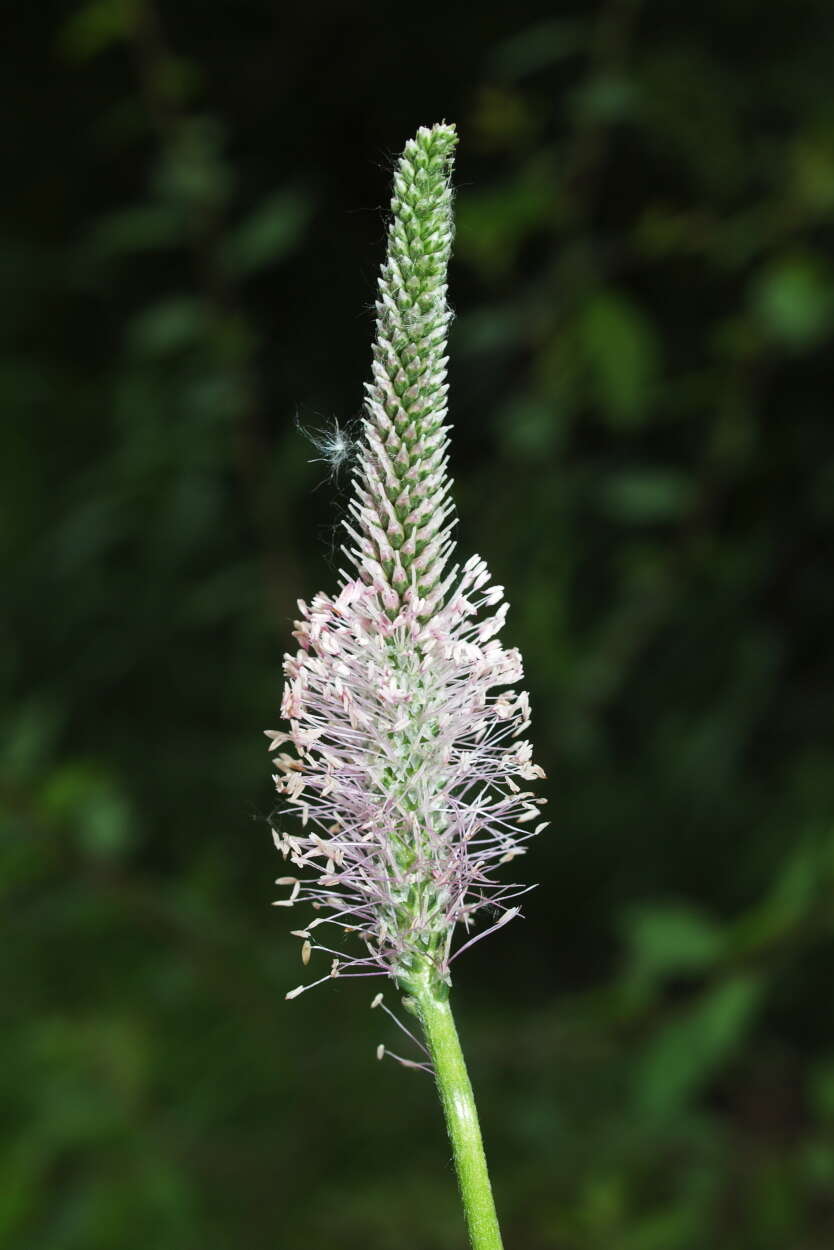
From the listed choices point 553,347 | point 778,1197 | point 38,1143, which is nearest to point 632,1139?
point 778,1197

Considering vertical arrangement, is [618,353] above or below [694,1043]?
above

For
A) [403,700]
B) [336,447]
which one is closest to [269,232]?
[336,447]

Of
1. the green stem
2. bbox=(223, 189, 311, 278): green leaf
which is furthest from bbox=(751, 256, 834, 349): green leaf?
the green stem

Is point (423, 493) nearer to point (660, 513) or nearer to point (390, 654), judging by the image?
point (390, 654)

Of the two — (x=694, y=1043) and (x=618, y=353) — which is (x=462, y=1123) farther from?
(x=618, y=353)

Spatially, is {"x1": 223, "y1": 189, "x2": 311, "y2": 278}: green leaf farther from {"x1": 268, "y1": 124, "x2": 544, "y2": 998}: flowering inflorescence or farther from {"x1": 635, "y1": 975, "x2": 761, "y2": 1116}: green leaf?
{"x1": 268, "y1": 124, "x2": 544, "y2": 998}: flowering inflorescence

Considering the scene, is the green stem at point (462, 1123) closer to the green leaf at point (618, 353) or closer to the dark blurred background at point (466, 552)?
the dark blurred background at point (466, 552)

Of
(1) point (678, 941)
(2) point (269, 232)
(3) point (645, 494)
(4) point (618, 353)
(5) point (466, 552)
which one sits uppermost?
(2) point (269, 232)
